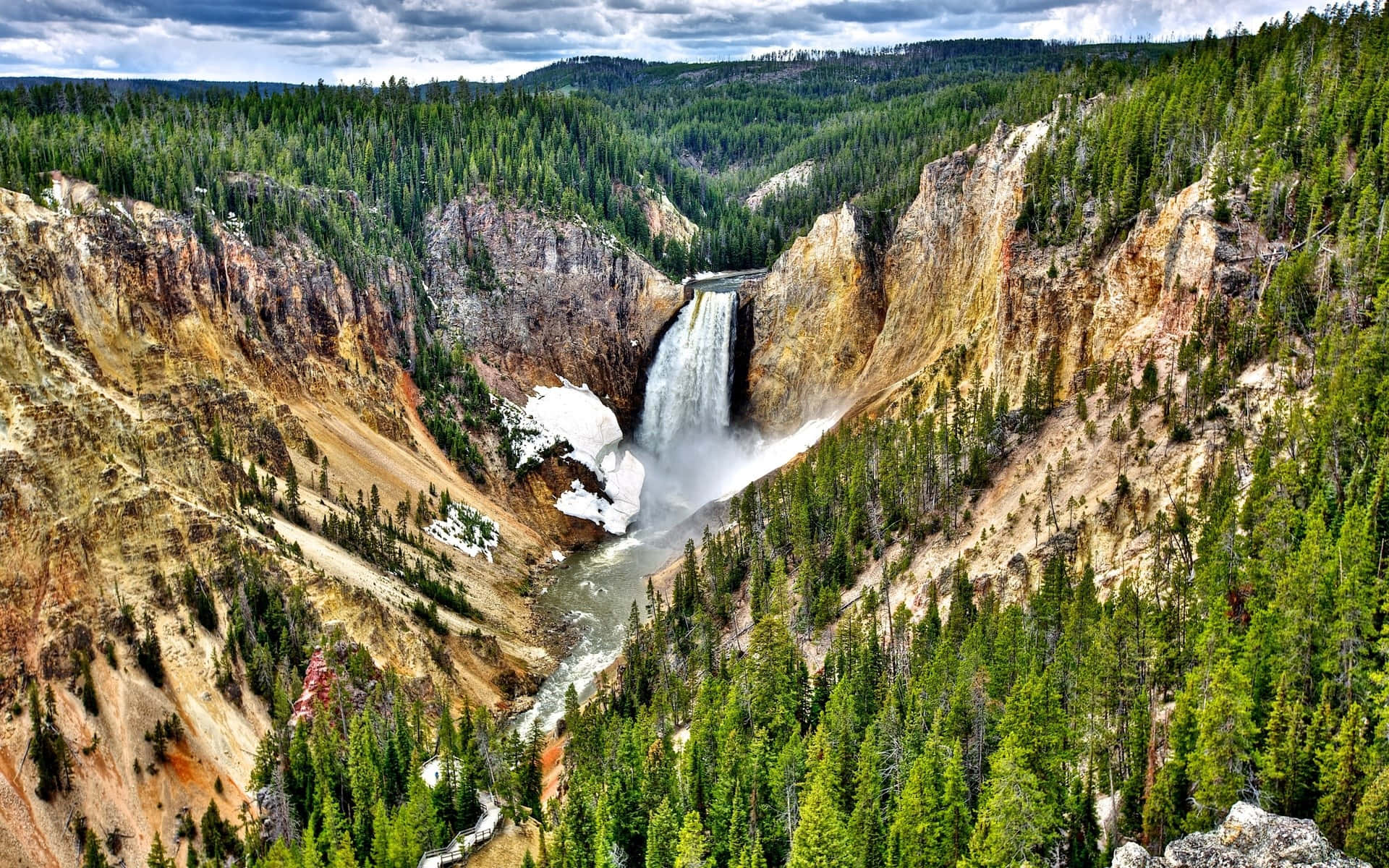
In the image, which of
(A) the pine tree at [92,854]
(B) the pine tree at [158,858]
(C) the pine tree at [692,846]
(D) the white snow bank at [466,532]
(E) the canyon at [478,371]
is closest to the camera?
(C) the pine tree at [692,846]

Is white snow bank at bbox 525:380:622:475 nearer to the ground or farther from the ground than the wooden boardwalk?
farther from the ground

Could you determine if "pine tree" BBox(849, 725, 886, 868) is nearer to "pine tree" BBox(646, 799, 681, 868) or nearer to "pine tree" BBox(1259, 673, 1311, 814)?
"pine tree" BBox(646, 799, 681, 868)

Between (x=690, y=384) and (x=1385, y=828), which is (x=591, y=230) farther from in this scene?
(x=1385, y=828)

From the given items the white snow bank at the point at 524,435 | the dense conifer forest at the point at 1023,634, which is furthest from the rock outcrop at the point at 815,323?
the white snow bank at the point at 524,435

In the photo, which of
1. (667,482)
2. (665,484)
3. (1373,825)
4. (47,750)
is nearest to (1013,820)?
(1373,825)

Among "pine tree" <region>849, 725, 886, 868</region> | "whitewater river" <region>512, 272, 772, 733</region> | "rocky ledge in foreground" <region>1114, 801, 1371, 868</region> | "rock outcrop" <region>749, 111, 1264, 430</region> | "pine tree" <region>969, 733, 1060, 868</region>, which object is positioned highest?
"rock outcrop" <region>749, 111, 1264, 430</region>

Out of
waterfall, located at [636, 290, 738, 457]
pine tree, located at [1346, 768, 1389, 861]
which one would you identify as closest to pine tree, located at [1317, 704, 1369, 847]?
pine tree, located at [1346, 768, 1389, 861]

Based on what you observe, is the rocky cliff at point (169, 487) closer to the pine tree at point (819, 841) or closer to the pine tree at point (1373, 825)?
the pine tree at point (819, 841)
